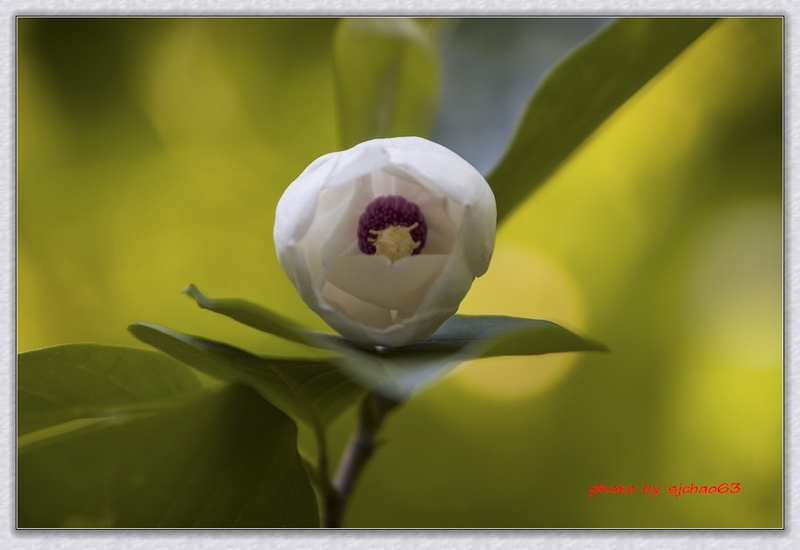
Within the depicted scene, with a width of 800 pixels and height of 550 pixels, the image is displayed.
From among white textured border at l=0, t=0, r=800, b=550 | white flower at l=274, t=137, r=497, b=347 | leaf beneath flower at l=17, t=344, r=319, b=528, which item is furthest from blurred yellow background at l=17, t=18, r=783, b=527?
white flower at l=274, t=137, r=497, b=347

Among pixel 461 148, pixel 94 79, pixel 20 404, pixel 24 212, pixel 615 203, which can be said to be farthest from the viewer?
pixel 615 203

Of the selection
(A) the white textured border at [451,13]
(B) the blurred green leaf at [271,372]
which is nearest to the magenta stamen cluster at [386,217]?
(B) the blurred green leaf at [271,372]

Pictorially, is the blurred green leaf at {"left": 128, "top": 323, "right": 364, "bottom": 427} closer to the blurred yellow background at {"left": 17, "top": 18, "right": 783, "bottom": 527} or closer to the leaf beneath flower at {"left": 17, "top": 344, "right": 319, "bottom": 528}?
the leaf beneath flower at {"left": 17, "top": 344, "right": 319, "bottom": 528}

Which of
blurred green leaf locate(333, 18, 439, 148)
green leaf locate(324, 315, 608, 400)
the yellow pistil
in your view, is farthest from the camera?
blurred green leaf locate(333, 18, 439, 148)

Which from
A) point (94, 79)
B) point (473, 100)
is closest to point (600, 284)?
point (473, 100)

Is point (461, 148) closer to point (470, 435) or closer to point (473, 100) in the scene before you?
point (473, 100)

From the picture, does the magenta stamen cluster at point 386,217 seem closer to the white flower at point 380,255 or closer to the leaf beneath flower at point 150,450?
the white flower at point 380,255
